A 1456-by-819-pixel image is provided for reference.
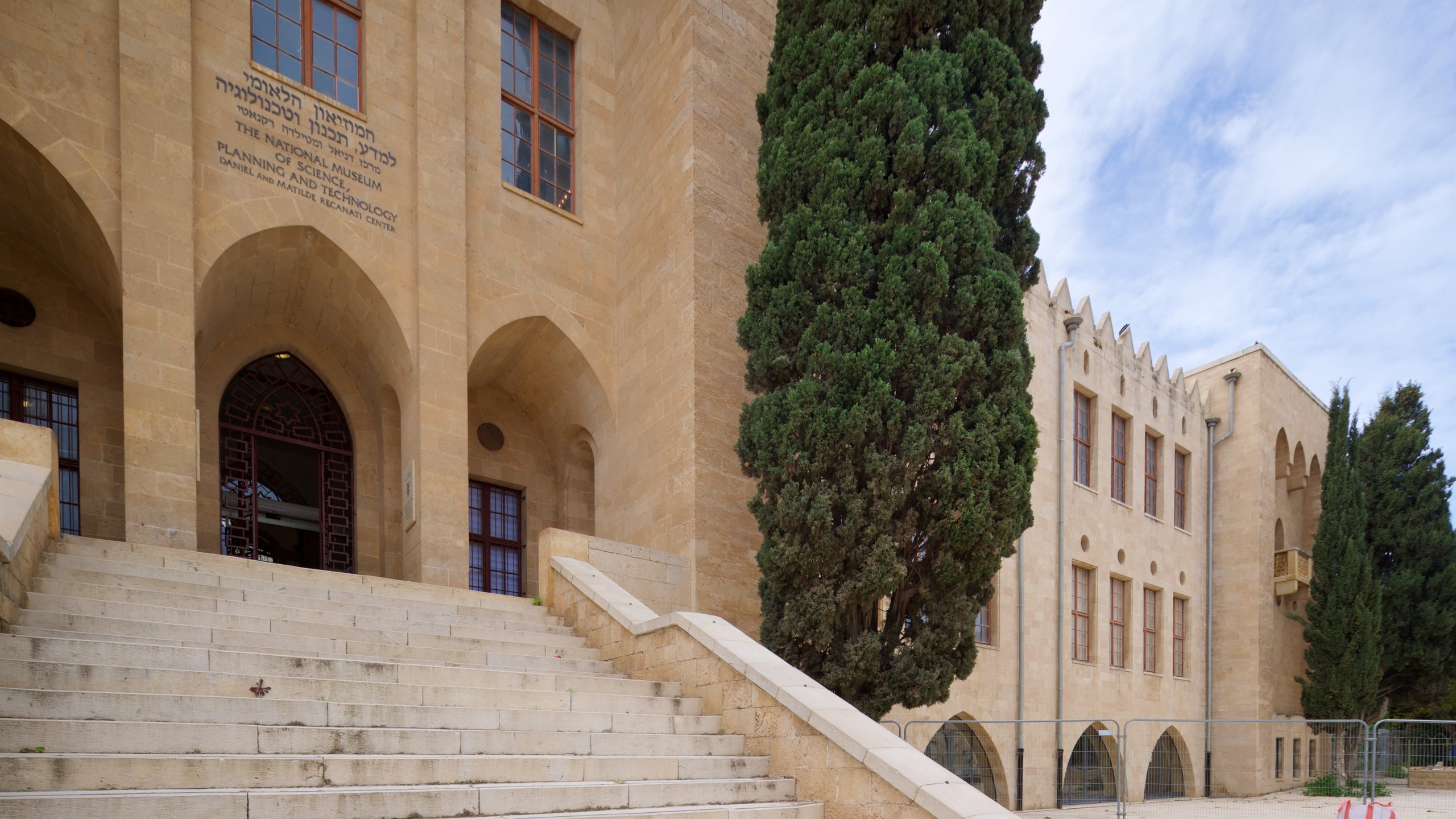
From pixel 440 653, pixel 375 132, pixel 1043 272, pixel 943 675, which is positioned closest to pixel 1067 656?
pixel 1043 272

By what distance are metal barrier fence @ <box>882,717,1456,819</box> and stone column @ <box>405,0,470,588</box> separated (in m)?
5.36

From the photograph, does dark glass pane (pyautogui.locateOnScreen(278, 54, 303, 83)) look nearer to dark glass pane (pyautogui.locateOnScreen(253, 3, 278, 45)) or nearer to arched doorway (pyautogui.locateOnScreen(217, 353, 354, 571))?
dark glass pane (pyautogui.locateOnScreen(253, 3, 278, 45))

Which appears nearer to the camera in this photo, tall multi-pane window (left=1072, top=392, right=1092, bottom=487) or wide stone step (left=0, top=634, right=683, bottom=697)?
wide stone step (left=0, top=634, right=683, bottom=697)

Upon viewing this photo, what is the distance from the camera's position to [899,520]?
847 cm

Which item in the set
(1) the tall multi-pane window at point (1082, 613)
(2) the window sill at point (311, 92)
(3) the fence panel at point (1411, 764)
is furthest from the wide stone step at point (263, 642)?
(1) the tall multi-pane window at point (1082, 613)

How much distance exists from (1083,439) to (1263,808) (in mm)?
7054

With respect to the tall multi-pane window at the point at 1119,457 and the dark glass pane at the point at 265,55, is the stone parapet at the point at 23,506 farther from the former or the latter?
the tall multi-pane window at the point at 1119,457

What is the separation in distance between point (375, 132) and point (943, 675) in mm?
8736

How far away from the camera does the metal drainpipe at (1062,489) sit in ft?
50.5

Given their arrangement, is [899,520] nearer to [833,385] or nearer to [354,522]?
[833,385]

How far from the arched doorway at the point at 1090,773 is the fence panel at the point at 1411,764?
4172 millimetres

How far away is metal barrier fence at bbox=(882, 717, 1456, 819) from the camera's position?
11945 millimetres

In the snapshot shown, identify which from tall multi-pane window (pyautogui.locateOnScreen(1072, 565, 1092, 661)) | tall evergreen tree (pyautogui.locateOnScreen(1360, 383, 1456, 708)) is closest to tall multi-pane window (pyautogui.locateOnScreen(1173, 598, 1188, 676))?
tall multi-pane window (pyautogui.locateOnScreen(1072, 565, 1092, 661))

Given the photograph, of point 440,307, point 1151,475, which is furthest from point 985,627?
point 440,307
